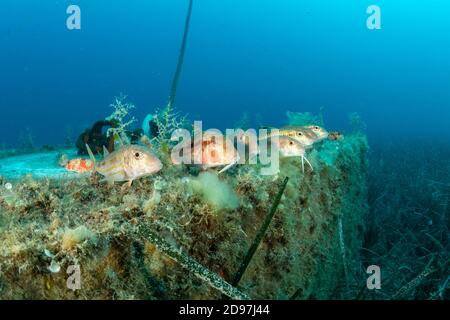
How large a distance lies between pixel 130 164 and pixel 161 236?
35.5 inches

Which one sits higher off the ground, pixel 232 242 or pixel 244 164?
pixel 244 164

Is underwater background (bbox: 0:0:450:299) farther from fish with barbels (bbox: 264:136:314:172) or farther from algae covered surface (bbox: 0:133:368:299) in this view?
algae covered surface (bbox: 0:133:368:299)

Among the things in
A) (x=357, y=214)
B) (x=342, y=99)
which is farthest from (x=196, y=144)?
(x=342, y=99)

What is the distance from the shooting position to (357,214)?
300 inches

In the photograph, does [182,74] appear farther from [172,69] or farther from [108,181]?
[108,181]

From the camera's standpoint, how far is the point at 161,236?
2.85 metres

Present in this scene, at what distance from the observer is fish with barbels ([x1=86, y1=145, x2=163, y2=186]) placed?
3.36 meters

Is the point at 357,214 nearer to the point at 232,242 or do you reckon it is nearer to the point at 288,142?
the point at 288,142

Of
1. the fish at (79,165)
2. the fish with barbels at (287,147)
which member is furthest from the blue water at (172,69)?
the fish with barbels at (287,147)

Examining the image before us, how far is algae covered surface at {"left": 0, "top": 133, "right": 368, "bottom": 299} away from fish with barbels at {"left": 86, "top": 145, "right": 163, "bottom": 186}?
0.56 feet

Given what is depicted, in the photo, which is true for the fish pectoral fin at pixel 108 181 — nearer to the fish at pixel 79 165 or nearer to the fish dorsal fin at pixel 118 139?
the fish dorsal fin at pixel 118 139

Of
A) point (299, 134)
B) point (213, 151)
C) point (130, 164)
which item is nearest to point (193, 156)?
point (213, 151)
